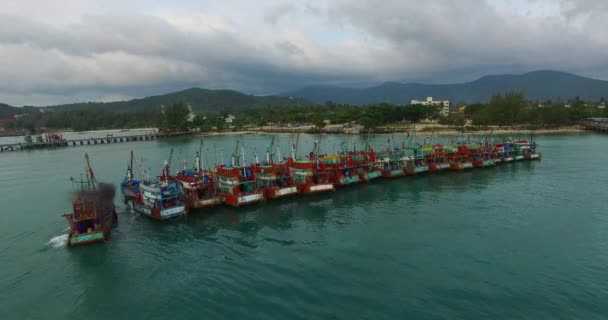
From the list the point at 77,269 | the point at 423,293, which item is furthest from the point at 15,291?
the point at 423,293

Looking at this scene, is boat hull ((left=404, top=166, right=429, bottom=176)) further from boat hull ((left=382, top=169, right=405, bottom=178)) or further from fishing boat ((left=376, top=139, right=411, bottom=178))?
boat hull ((left=382, top=169, right=405, bottom=178))

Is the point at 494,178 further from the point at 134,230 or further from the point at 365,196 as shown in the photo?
the point at 134,230

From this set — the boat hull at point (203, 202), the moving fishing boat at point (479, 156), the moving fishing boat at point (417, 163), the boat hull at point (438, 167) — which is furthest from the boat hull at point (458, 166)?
the boat hull at point (203, 202)

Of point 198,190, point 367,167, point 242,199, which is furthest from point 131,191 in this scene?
point 367,167

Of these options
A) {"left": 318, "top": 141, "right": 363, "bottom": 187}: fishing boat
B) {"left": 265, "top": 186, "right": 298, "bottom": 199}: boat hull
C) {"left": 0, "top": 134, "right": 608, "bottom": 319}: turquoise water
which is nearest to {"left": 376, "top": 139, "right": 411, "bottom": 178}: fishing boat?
{"left": 318, "top": 141, "right": 363, "bottom": 187}: fishing boat

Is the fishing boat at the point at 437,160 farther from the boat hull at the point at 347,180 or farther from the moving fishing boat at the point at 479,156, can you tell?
the boat hull at the point at 347,180

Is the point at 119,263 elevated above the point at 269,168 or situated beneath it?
situated beneath
